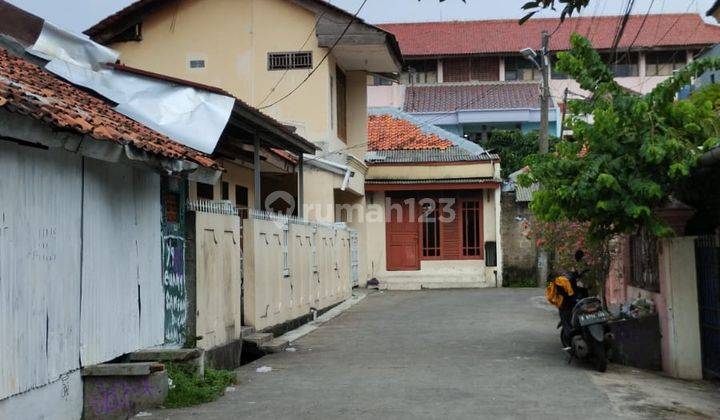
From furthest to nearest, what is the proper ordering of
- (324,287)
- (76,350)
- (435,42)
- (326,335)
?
(435,42) → (324,287) → (326,335) → (76,350)

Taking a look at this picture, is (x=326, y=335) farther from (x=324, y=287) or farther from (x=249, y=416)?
(x=249, y=416)

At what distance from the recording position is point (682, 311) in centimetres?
1080

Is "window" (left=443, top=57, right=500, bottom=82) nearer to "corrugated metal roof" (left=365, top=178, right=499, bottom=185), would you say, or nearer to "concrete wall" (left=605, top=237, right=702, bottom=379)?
"corrugated metal roof" (left=365, top=178, right=499, bottom=185)

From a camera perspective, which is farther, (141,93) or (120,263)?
(141,93)

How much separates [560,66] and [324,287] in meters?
10.3

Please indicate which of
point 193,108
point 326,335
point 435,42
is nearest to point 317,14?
point 326,335

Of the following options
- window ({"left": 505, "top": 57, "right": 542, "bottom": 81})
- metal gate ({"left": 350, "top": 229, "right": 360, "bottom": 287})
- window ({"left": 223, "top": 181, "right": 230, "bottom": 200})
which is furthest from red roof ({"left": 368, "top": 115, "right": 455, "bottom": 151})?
window ({"left": 505, "top": 57, "right": 542, "bottom": 81})

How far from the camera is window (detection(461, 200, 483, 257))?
98.1ft

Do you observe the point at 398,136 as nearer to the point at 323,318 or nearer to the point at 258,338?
the point at 323,318

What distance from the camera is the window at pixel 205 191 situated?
16625 mm

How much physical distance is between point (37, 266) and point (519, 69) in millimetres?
42240

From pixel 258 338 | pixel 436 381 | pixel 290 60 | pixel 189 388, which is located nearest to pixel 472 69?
pixel 290 60

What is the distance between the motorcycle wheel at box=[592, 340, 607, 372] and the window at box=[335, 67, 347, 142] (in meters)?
15.4

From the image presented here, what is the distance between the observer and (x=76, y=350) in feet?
24.8
